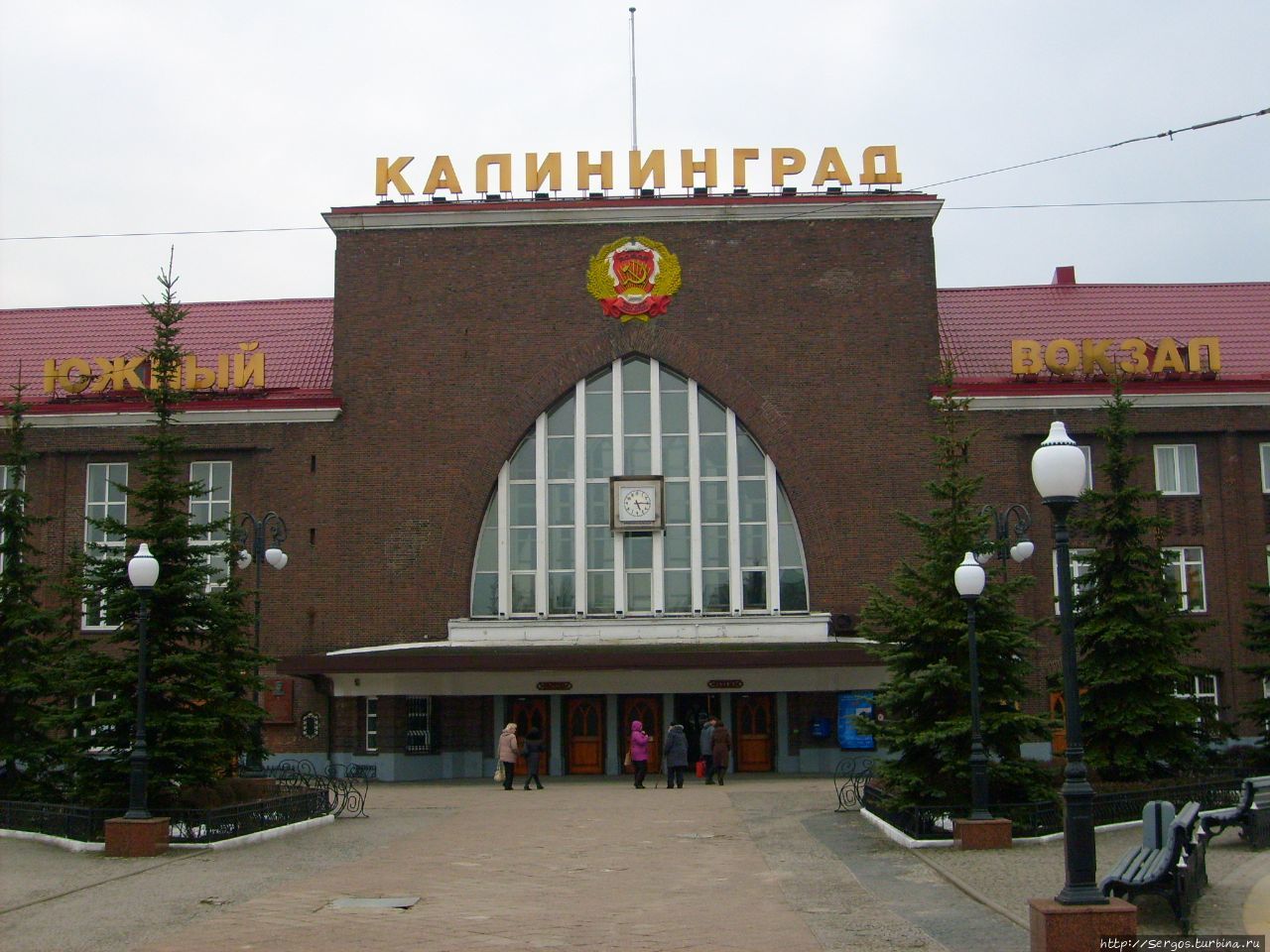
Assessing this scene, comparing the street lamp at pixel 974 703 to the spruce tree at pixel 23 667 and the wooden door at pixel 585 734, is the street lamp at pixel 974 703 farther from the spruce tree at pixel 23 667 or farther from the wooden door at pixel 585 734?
the wooden door at pixel 585 734

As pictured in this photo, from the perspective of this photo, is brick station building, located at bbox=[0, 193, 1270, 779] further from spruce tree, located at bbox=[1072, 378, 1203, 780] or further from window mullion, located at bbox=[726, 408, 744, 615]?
spruce tree, located at bbox=[1072, 378, 1203, 780]

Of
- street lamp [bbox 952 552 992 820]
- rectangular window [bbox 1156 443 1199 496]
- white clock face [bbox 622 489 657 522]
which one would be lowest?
street lamp [bbox 952 552 992 820]

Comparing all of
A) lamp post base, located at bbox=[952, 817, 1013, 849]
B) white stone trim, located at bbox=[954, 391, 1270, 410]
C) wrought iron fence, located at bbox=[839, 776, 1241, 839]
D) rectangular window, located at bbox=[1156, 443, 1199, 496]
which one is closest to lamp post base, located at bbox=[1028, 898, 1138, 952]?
lamp post base, located at bbox=[952, 817, 1013, 849]

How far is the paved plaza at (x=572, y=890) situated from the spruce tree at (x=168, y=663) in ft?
5.85

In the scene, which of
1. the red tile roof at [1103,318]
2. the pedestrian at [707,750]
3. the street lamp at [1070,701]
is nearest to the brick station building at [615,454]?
the red tile roof at [1103,318]

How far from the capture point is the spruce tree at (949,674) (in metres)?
21.1

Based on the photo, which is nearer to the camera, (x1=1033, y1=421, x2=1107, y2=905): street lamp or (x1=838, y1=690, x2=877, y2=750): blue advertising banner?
(x1=1033, y1=421, x2=1107, y2=905): street lamp

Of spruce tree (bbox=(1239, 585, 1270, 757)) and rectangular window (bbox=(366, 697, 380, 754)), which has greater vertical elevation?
spruce tree (bbox=(1239, 585, 1270, 757))

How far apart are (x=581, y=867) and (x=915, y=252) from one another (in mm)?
23823

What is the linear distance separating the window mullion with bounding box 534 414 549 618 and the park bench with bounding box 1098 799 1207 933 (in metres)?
23.6

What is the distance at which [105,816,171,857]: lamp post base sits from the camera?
20.0m

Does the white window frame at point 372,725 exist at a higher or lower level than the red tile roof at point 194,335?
lower

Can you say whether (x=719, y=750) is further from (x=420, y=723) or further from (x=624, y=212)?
(x=624, y=212)

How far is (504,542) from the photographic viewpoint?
37.4 m
